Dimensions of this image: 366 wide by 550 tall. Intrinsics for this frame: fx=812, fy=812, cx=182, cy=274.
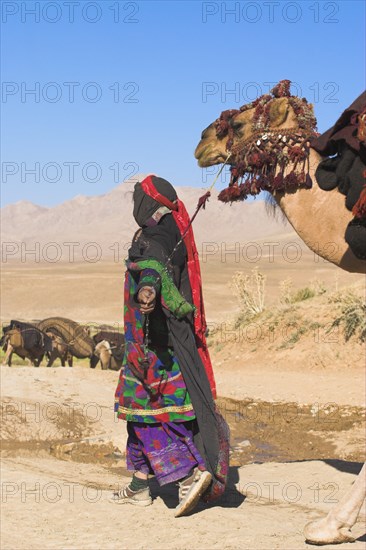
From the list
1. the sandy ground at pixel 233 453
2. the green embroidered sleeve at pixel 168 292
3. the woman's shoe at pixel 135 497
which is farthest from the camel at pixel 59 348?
→ the green embroidered sleeve at pixel 168 292

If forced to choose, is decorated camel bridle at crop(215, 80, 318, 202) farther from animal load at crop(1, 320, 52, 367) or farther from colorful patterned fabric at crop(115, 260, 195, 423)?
animal load at crop(1, 320, 52, 367)

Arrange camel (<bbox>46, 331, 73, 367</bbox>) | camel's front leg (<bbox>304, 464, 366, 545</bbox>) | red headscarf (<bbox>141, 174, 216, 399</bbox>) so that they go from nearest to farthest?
camel's front leg (<bbox>304, 464, 366, 545</bbox>), red headscarf (<bbox>141, 174, 216, 399</bbox>), camel (<bbox>46, 331, 73, 367</bbox>)

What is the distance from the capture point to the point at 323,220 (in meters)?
5.59

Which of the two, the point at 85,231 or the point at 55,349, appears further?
the point at 85,231

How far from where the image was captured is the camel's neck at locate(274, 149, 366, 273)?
5.54 m

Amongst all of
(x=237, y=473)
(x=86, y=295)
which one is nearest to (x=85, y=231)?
(x=86, y=295)

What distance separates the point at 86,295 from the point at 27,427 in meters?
35.6

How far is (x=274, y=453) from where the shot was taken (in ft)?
34.1

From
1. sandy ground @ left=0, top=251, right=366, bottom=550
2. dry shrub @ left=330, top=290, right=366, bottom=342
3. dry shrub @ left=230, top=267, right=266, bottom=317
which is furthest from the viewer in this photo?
dry shrub @ left=230, top=267, right=266, bottom=317

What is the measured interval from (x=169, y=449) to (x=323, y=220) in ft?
6.74

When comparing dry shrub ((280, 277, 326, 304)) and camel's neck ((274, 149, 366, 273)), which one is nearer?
camel's neck ((274, 149, 366, 273))

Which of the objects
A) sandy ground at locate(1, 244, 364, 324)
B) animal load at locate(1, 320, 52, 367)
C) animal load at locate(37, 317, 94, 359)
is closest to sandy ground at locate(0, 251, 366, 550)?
animal load at locate(37, 317, 94, 359)

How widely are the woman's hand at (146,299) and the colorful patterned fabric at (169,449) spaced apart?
42.7 inches

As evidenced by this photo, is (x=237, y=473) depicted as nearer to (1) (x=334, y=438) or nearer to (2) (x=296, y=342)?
(1) (x=334, y=438)
